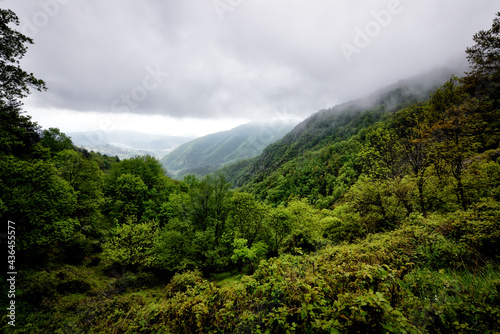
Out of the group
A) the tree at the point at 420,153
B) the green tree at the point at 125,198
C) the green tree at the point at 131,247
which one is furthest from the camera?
the green tree at the point at 125,198

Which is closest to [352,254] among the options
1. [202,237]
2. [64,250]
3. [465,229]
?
[465,229]

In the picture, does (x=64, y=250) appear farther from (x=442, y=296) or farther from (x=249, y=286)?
(x=442, y=296)

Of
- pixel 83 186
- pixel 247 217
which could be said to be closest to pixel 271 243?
pixel 247 217

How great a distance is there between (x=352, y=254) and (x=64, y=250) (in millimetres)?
30679

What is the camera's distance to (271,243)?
27047 mm

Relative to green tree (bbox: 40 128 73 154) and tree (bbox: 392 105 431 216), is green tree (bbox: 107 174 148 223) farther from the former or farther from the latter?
tree (bbox: 392 105 431 216)

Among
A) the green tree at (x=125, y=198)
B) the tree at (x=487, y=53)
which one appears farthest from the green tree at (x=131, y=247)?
the tree at (x=487, y=53)

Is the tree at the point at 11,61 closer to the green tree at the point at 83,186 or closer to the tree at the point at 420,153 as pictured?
the green tree at the point at 83,186

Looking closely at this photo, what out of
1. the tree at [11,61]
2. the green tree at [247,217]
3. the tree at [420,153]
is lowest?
the green tree at [247,217]

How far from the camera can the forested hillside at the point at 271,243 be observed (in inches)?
169

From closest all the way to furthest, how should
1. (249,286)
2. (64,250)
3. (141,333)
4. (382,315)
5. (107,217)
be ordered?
(382,315) → (141,333) → (249,286) → (64,250) → (107,217)

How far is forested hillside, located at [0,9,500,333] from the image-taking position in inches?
169

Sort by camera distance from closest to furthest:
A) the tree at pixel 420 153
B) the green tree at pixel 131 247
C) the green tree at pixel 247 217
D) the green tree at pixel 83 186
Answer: the tree at pixel 420 153 → the green tree at pixel 131 247 → the green tree at pixel 83 186 → the green tree at pixel 247 217

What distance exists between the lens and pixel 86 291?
704 inches
